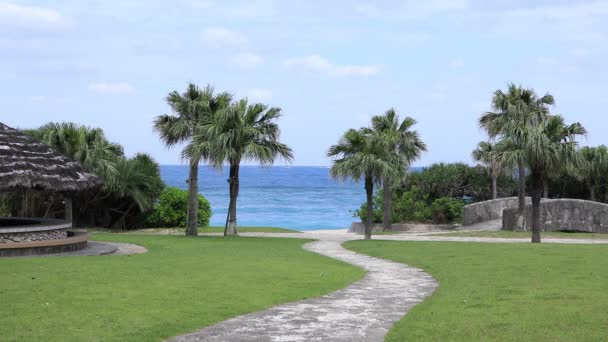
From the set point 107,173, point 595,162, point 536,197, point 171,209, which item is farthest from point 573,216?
point 107,173

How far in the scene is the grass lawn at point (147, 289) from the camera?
33.0 ft

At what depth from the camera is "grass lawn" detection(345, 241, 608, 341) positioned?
385 inches

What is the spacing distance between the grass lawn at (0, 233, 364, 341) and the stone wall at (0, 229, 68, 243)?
5.48 ft

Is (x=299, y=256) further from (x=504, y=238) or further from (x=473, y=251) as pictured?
(x=504, y=238)

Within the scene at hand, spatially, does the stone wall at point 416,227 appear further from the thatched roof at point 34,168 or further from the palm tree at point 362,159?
the thatched roof at point 34,168

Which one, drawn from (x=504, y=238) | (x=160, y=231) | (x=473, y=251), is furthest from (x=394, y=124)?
(x=473, y=251)

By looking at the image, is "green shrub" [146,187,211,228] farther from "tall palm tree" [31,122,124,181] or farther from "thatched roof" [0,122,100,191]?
"thatched roof" [0,122,100,191]

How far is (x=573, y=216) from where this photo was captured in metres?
38.7

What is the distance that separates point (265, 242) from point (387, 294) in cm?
1430

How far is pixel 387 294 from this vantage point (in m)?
13.7

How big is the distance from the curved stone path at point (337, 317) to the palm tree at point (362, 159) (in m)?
11.9

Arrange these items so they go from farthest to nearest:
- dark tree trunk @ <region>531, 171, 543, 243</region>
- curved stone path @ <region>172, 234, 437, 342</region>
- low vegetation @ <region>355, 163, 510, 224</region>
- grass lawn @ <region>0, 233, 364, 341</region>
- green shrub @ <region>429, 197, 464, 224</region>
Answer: low vegetation @ <region>355, 163, 510, 224</region> → green shrub @ <region>429, 197, 464, 224</region> → dark tree trunk @ <region>531, 171, 543, 243</region> → grass lawn @ <region>0, 233, 364, 341</region> → curved stone path @ <region>172, 234, 437, 342</region>

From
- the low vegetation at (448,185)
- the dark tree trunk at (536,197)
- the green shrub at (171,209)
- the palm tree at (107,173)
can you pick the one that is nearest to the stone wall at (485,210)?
the low vegetation at (448,185)

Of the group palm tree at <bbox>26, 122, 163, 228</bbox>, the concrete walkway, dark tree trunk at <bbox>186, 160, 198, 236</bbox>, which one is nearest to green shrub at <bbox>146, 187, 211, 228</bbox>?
palm tree at <bbox>26, 122, 163, 228</bbox>
